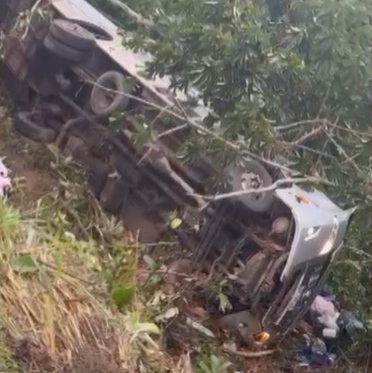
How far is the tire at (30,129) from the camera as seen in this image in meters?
1.53

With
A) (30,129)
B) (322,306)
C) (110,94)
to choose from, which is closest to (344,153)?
(322,306)

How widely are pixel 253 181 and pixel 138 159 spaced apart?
179 mm

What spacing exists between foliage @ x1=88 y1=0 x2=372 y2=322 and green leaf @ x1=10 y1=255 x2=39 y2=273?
293 mm

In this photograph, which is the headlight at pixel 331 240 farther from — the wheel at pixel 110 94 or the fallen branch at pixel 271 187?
the wheel at pixel 110 94

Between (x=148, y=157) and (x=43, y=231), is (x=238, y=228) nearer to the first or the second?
(x=148, y=157)

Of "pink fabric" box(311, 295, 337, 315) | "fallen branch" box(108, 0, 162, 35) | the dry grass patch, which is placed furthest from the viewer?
"pink fabric" box(311, 295, 337, 315)

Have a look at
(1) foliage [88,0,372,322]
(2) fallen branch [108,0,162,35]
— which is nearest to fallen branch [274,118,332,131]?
(1) foliage [88,0,372,322]

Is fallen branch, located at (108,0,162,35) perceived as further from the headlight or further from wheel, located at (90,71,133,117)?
the headlight

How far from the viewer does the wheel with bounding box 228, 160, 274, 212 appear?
1.51m

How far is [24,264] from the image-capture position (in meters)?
1.45

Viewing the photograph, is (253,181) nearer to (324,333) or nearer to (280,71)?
(280,71)

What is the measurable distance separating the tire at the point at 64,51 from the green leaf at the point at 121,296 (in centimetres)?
35

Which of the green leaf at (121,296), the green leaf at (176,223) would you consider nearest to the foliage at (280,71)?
the green leaf at (176,223)

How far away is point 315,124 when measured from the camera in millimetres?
1506
